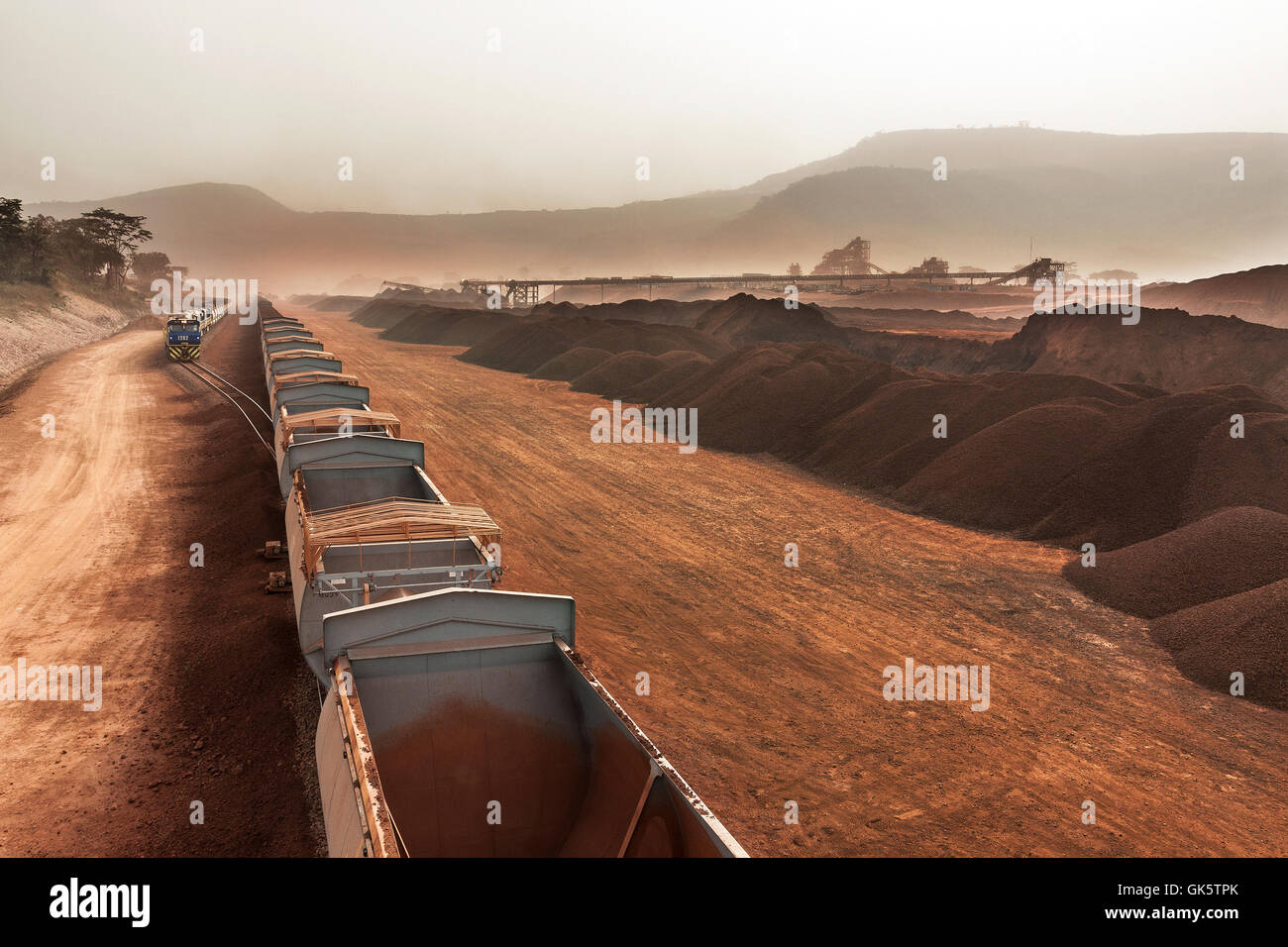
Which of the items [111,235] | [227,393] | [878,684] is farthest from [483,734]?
[111,235]

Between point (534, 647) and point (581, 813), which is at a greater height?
point (534, 647)

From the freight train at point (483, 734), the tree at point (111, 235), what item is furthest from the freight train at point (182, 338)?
the tree at point (111, 235)

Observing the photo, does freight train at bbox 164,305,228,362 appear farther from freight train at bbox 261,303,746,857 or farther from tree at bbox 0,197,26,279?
freight train at bbox 261,303,746,857

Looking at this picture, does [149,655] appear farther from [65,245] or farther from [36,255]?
[65,245]

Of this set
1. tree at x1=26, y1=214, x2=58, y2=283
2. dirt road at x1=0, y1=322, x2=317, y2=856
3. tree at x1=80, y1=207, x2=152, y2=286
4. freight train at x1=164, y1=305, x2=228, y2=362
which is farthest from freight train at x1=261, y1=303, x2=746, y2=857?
tree at x1=80, y1=207, x2=152, y2=286

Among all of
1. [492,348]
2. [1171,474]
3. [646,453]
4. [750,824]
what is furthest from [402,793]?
[492,348]

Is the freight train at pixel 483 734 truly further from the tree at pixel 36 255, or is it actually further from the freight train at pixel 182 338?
the tree at pixel 36 255
